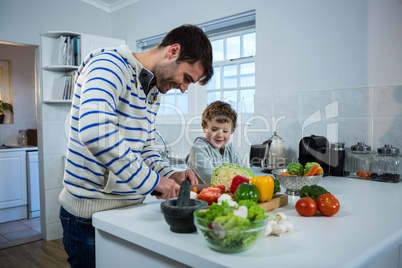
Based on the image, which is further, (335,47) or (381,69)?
(335,47)

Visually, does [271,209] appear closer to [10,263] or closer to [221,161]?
[221,161]

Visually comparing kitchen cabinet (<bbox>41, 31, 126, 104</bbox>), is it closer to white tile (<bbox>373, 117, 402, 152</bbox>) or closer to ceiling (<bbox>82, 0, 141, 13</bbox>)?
ceiling (<bbox>82, 0, 141, 13</bbox>)

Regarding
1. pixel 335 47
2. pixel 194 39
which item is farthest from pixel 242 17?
pixel 194 39

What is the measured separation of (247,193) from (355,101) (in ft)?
4.71

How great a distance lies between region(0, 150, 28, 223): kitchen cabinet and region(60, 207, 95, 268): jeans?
3.19 m

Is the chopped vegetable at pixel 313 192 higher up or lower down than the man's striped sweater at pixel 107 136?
lower down

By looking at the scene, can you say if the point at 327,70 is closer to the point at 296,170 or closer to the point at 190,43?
the point at 296,170

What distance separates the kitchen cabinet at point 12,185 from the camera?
3.94 metres

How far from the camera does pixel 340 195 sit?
1580mm

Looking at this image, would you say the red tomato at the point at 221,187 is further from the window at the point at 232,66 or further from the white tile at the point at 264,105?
the window at the point at 232,66

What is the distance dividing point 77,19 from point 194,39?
2985mm

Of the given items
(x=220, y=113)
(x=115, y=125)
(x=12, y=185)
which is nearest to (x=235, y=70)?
(x=220, y=113)

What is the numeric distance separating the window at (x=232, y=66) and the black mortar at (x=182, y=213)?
2.03 m

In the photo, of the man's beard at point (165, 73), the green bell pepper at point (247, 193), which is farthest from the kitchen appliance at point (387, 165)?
the man's beard at point (165, 73)
